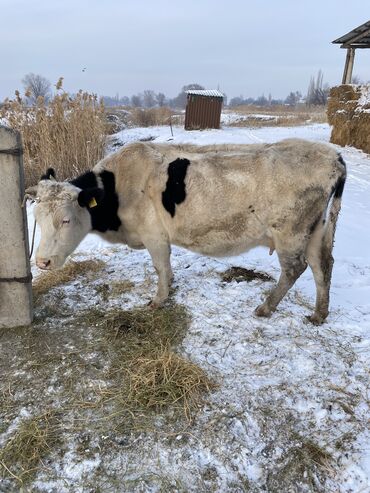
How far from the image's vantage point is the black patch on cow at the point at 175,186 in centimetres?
403

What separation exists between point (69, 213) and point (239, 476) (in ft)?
8.90

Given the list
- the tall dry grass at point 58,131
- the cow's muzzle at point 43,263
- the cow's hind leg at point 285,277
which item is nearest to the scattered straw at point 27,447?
the cow's muzzle at point 43,263

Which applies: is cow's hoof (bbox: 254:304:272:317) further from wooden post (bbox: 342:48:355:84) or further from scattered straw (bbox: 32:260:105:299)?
wooden post (bbox: 342:48:355:84)

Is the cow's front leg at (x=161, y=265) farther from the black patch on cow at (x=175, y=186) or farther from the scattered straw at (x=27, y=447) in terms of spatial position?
the scattered straw at (x=27, y=447)

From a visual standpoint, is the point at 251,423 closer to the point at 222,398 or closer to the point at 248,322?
the point at 222,398

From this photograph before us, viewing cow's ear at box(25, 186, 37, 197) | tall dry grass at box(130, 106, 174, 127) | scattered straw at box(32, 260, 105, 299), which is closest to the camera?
cow's ear at box(25, 186, 37, 197)

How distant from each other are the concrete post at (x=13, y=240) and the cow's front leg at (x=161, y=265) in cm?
132

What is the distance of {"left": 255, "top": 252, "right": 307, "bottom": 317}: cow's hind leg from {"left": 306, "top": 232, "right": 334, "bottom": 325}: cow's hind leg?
0.16 metres

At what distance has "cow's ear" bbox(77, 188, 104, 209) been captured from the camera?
373cm

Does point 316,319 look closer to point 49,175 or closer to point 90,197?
point 90,197

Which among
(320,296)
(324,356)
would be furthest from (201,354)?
(320,296)

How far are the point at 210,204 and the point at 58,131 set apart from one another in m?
6.26

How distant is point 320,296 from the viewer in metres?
4.20

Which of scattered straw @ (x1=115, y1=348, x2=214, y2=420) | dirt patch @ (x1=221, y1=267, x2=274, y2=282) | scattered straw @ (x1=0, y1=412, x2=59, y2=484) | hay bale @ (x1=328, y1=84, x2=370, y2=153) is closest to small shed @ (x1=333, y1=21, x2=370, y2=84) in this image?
hay bale @ (x1=328, y1=84, x2=370, y2=153)
